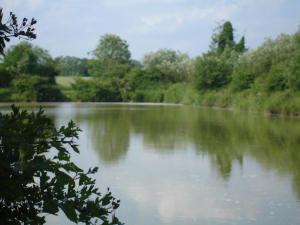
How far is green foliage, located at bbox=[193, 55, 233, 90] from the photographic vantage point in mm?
33094

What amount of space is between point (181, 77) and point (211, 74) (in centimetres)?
1523

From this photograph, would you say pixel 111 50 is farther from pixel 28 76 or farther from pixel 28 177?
pixel 28 177

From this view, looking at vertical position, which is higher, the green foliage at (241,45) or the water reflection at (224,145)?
the green foliage at (241,45)

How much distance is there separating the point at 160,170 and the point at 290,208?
7.60 feet

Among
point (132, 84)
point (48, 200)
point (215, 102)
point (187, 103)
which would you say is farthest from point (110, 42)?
point (48, 200)

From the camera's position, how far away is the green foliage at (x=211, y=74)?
33.1 meters

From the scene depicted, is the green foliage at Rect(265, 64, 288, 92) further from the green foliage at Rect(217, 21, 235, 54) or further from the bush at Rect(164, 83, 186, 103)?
the green foliage at Rect(217, 21, 235, 54)

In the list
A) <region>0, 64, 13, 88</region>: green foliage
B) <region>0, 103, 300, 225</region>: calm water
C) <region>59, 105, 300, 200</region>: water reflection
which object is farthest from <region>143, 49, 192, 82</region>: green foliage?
<region>0, 103, 300, 225</region>: calm water

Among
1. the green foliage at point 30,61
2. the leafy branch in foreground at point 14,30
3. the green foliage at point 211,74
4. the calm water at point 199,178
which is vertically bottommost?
the calm water at point 199,178

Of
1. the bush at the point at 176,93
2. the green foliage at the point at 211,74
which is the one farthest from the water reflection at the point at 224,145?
the bush at the point at 176,93

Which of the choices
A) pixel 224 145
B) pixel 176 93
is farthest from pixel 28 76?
pixel 224 145

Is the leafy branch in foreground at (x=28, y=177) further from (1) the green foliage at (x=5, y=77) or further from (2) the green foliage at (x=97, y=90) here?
(1) the green foliage at (x=5, y=77)

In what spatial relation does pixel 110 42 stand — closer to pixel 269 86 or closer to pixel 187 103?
pixel 187 103

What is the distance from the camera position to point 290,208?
153 inches
